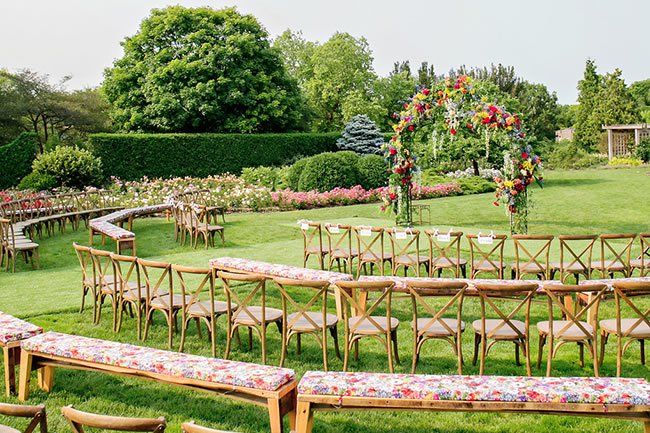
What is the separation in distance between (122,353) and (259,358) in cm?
179

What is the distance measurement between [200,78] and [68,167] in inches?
492

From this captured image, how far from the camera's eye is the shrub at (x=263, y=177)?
27297 millimetres

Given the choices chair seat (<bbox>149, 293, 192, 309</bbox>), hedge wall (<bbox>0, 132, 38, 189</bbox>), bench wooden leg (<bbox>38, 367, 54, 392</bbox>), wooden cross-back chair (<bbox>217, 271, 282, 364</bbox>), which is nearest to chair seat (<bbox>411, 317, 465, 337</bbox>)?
wooden cross-back chair (<bbox>217, 271, 282, 364</bbox>)

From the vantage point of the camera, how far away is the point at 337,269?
39.8 ft

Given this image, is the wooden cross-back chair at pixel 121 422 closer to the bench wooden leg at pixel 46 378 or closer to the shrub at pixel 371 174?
the bench wooden leg at pixel 46 378

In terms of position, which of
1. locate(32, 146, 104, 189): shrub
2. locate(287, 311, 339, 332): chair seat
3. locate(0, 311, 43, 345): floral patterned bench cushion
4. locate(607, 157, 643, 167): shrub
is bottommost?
locate(287, 311, 339, 332): chair seat

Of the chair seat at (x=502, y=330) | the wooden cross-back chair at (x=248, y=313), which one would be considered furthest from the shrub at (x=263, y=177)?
the chair seat at (x=502, y=330)

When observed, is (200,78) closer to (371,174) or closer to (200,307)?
(371,174)

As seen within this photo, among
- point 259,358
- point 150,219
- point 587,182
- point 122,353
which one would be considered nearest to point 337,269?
point 259,358

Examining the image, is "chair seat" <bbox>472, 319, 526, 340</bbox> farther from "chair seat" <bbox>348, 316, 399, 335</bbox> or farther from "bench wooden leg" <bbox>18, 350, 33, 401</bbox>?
"bench wooden leg" <bbox>18, 350, 33, 401</bbox>

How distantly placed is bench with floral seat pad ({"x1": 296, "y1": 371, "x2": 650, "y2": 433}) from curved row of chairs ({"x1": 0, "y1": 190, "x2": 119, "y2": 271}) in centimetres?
966

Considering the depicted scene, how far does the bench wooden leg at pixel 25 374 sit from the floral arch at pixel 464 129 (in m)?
11.0

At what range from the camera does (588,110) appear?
48.1 meters

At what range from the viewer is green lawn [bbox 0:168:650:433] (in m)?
5.40
